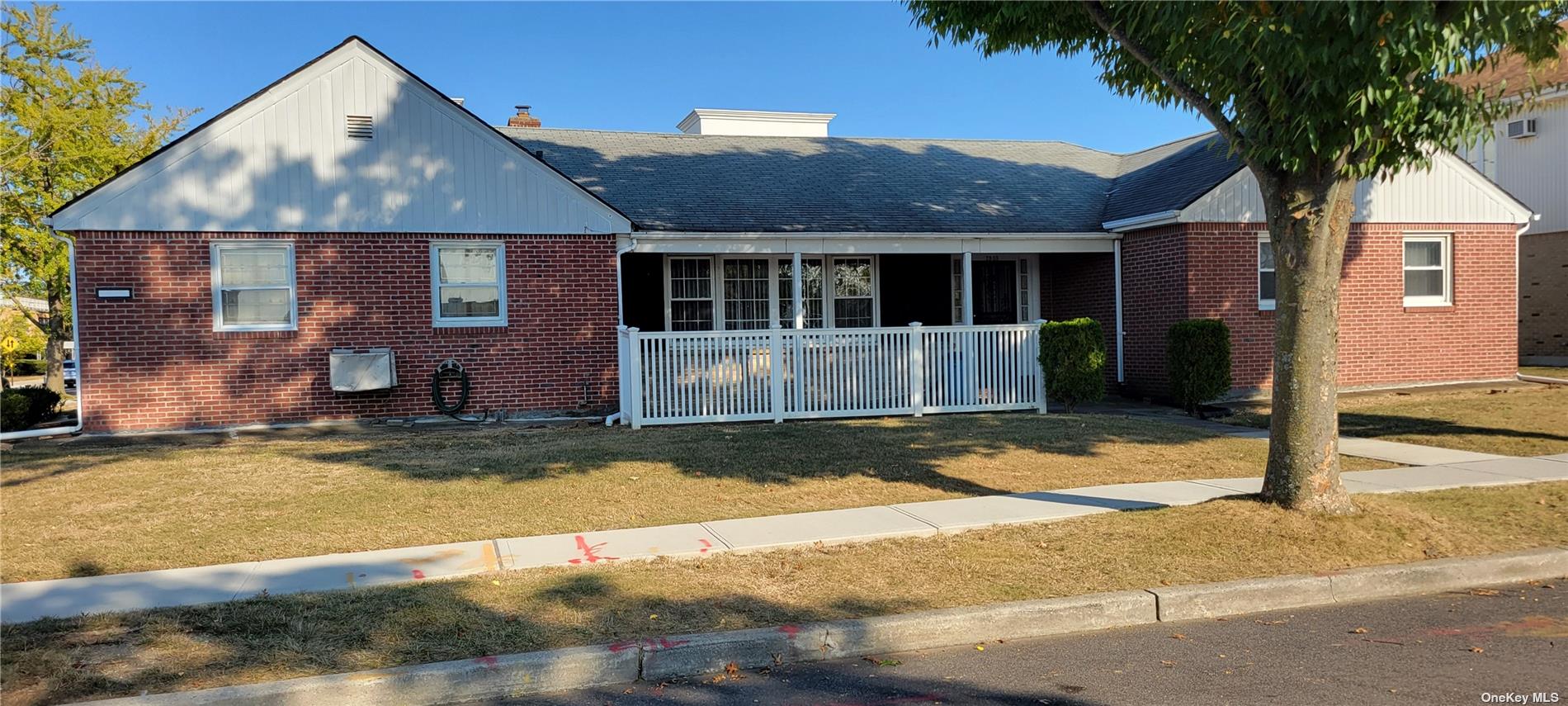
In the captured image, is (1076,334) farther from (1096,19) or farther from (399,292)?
(399,292)

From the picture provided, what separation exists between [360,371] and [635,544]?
7618 millimetres

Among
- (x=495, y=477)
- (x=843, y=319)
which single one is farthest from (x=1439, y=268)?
(x=495, y=477)

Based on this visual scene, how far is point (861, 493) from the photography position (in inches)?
338

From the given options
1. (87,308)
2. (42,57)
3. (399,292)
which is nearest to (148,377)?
(87,308)

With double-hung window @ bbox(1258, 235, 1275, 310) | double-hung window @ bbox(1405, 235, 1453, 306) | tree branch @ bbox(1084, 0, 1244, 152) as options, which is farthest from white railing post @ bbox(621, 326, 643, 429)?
double-hung window @ bbox(1405, 235, 1453, 306)

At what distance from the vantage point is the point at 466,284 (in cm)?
1380

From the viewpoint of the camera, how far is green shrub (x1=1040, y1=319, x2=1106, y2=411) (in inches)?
535

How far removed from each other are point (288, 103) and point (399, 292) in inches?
109

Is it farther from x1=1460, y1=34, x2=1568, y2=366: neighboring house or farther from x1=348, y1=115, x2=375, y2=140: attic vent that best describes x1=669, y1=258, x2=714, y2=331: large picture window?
x1=1460, y1=34, x2=1568, y2=366: neighboring house

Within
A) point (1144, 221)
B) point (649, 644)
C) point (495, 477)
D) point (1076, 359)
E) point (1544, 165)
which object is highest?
point (1544, 165)

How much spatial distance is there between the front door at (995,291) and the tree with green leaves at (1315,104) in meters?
10.2

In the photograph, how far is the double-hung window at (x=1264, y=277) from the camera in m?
15.6

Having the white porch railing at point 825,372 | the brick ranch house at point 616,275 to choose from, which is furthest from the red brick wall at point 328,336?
the white porch railing at point 825,372

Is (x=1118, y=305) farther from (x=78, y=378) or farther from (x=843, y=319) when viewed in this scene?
(x=78, y=378)
